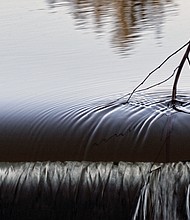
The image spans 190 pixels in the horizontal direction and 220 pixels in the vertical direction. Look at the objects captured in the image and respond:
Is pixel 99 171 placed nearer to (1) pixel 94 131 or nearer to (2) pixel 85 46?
(1) pixel 94 131

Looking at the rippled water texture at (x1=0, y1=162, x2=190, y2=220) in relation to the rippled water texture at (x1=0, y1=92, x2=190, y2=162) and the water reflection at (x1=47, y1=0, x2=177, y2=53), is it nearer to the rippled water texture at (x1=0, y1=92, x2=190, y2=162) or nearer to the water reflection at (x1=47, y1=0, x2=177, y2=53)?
the rippled water texture at (x1=0, y1=92, x2=190, y2=162)

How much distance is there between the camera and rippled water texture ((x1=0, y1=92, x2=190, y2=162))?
93cm

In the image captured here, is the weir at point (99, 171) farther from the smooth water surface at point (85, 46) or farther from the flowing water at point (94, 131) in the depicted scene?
the smooth water surface at point (85, 46)

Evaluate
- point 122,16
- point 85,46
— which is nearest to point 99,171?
point 85,46

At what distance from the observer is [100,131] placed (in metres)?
0.98

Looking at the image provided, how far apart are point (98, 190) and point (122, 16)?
90 cm

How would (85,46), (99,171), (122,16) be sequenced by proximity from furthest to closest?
1. (122,16)
2. (85,46)
3. (99,171)

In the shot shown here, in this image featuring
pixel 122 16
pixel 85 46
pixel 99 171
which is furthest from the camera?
pixel 122 16

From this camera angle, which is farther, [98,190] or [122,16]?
[122,16]

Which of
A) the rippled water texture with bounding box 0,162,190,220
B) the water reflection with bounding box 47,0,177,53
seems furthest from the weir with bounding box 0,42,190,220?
the water reflection with bounding box 47,0,177,53

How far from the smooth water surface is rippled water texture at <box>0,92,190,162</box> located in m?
0.08

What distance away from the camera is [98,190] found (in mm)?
905

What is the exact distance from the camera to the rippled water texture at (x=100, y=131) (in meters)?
0.93

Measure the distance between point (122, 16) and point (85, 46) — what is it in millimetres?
276
